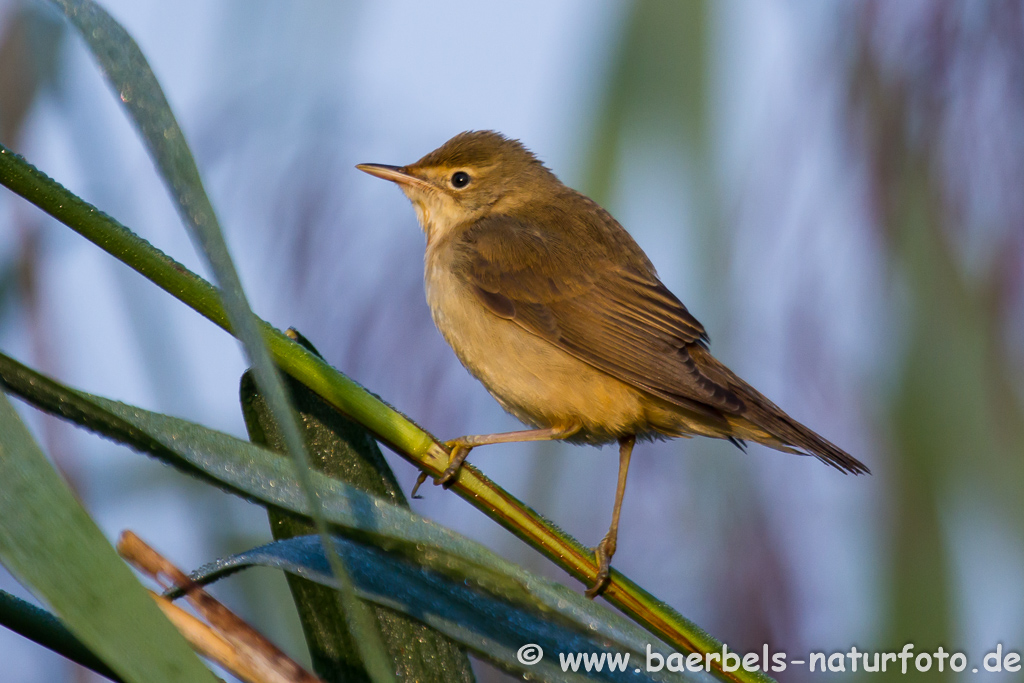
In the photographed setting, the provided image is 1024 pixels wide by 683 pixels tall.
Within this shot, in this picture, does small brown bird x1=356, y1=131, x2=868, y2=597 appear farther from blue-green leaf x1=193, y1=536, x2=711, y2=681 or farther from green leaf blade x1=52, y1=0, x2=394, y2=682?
green leaf blade x1=52, y1=0, x2=394, y2=682

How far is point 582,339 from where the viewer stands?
8.90ft

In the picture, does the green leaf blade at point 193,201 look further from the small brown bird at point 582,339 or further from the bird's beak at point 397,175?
the bird's beak at point 397,175

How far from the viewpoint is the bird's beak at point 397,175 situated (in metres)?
3.23

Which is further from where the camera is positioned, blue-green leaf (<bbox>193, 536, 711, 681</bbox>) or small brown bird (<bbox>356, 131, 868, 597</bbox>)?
small brown bird (<bbox>356, 131, 868, 597</bbox>)

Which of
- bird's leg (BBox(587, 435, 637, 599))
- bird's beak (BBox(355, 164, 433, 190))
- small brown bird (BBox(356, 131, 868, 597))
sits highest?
bird's beak (BBox(355, 164, 433, 190))

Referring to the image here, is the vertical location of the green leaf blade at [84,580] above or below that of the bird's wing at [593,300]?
below

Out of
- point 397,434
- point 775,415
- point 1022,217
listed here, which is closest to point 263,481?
point 397,434

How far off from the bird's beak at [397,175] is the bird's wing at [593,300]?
1.08ft

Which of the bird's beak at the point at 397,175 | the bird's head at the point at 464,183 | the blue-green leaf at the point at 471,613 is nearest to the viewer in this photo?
the blue-green leaf at the point at 471,613

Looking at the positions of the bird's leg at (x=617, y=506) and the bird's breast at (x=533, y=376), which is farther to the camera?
the bird's breast at (x=533, y=376)

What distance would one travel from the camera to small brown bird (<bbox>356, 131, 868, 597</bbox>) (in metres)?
2.46

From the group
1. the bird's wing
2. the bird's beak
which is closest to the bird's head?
Answer: the bird's beak

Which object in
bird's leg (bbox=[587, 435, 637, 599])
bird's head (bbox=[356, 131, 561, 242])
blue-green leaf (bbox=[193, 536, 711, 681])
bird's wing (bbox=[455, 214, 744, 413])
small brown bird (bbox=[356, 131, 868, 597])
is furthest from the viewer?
bird's head (bbox=[356, 131, 561, 242])

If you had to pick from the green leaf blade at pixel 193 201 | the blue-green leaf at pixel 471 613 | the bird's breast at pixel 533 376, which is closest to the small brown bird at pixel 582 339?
the bird's breast at pixel 533 376
